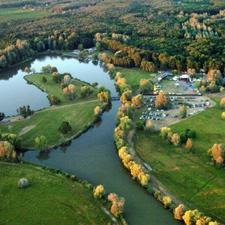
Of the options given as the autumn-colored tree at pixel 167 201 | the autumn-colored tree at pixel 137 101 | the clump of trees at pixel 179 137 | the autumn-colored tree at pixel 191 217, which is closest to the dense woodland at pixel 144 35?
the autumn-colored tree at pixel 137 101

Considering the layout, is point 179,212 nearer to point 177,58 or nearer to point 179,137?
point 179,137

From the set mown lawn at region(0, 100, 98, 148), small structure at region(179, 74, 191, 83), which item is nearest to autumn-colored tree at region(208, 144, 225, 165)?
mown lawn at region(0, 100, 98, 148)

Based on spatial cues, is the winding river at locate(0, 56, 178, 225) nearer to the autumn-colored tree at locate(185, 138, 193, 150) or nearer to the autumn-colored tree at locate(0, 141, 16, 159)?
the autumn-colored tree at locate(0, 141, 16, 159)

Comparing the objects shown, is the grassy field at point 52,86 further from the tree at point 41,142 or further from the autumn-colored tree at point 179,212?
the autumn-colored tree at point 179,212

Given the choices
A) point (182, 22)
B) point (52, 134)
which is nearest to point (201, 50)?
point (182, 22)

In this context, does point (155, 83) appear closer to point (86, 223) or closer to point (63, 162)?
point (63, 162)
